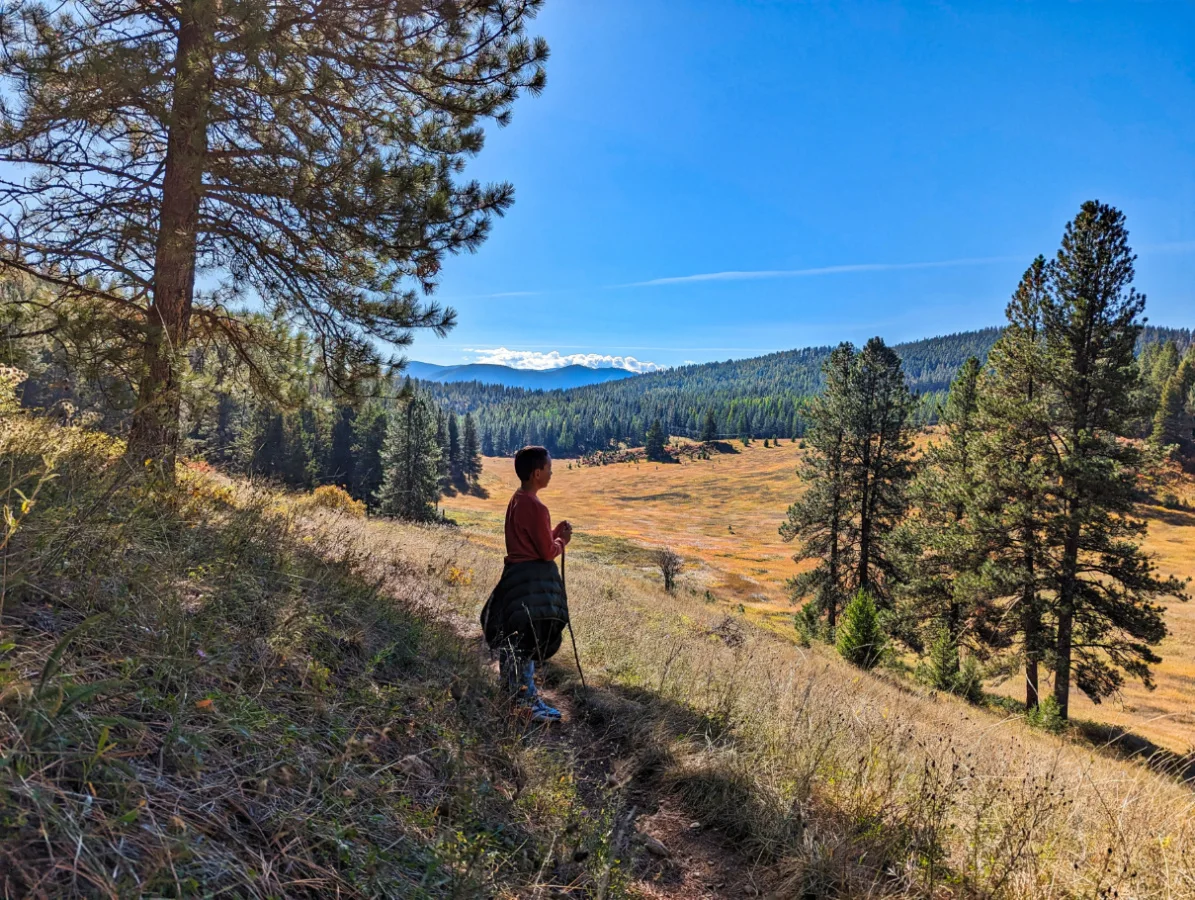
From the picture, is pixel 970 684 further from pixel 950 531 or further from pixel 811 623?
pixel 811 623

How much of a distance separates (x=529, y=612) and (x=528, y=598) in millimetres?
110

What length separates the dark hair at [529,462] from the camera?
→ 12.9 ft

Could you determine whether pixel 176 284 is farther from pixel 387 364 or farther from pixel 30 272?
pixel 387 364

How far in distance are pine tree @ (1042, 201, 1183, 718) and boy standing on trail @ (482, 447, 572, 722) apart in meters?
15.4

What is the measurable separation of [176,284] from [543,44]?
4780 millimetres

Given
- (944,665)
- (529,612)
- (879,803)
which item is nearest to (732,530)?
(944,665)

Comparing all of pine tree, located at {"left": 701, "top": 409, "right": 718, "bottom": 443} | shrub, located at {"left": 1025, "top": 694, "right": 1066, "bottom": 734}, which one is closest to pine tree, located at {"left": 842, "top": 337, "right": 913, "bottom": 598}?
shrub, located at {"left": 1025, "top": 694, "right": 1066, "bottom": 734}

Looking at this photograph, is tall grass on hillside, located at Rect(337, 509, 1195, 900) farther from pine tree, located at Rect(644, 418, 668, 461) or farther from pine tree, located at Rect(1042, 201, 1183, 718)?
pine tree, located at Rect(644, 418, 668, 461)

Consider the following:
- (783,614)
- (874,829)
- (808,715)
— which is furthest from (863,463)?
(874,829)

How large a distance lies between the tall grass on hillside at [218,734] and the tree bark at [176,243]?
0.95m

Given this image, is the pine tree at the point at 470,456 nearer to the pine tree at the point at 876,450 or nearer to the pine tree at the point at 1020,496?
the pine tree at the point at 876,450

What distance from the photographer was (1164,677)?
26031 millimetres

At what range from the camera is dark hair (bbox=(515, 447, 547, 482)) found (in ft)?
12.9

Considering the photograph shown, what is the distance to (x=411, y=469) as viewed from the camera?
3528cm
